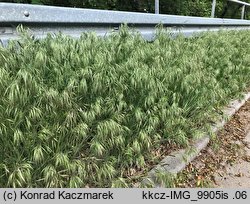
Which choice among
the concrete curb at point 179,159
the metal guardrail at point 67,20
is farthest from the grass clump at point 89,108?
the metal guardrail at point 67,20

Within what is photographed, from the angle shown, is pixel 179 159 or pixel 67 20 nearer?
pixel 179 159

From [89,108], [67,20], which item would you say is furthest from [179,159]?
[67,20]

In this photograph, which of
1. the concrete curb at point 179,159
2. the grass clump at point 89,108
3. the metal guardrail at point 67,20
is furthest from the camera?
the metal guardrail at point 67,20

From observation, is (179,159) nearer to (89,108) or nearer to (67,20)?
(89,108)

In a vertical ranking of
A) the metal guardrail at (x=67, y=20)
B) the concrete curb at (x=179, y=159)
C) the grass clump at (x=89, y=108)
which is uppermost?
the metal guardrail at (x=67, y=20)

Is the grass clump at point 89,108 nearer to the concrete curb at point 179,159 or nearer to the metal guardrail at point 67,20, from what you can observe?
the concrete curb at point 179,159

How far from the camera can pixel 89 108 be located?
3.21 meters

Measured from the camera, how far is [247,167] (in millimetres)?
4117

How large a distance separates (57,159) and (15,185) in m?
0.33

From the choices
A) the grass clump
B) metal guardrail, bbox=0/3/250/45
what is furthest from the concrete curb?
metal guardrail, bbox=0/3/250/45

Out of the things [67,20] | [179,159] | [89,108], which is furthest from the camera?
[67,20]

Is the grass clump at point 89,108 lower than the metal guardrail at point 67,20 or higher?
lower

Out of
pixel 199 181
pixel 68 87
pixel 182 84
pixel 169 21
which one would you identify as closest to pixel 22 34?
pixel 68 87

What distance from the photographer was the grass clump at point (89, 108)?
2799 mm
